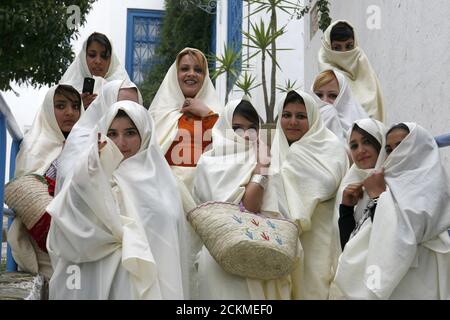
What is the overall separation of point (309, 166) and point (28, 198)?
1350 mm

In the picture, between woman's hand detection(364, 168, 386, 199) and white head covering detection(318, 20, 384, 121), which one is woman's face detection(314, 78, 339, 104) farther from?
woman's hand detection(364, 168, 386, 199)

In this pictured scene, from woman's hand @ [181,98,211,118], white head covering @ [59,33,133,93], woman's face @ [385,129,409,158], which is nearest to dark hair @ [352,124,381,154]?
woman's face @ [385,129,409,158]

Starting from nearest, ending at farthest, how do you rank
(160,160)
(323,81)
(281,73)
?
(160,160)
(323,81)
(281,73)

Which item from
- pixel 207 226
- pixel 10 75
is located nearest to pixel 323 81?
pixel 207 226

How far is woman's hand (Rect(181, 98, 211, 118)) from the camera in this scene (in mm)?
3910

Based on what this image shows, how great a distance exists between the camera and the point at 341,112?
13.1 feet

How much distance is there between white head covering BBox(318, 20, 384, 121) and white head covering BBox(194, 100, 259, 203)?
5.20ft

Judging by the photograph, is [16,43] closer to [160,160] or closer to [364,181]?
[160,160]

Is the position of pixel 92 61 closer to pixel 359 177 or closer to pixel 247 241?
pixel 359 177

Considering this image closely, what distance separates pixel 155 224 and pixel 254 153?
716 mm

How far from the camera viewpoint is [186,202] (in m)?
3.23

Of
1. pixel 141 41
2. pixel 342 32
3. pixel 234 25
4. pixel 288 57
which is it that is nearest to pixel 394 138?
pixel 342 32

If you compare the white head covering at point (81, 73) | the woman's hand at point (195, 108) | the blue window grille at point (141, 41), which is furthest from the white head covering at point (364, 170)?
the blue window grille at point (141, 41)

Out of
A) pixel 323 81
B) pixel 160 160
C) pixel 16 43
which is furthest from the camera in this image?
pixel 16 43
